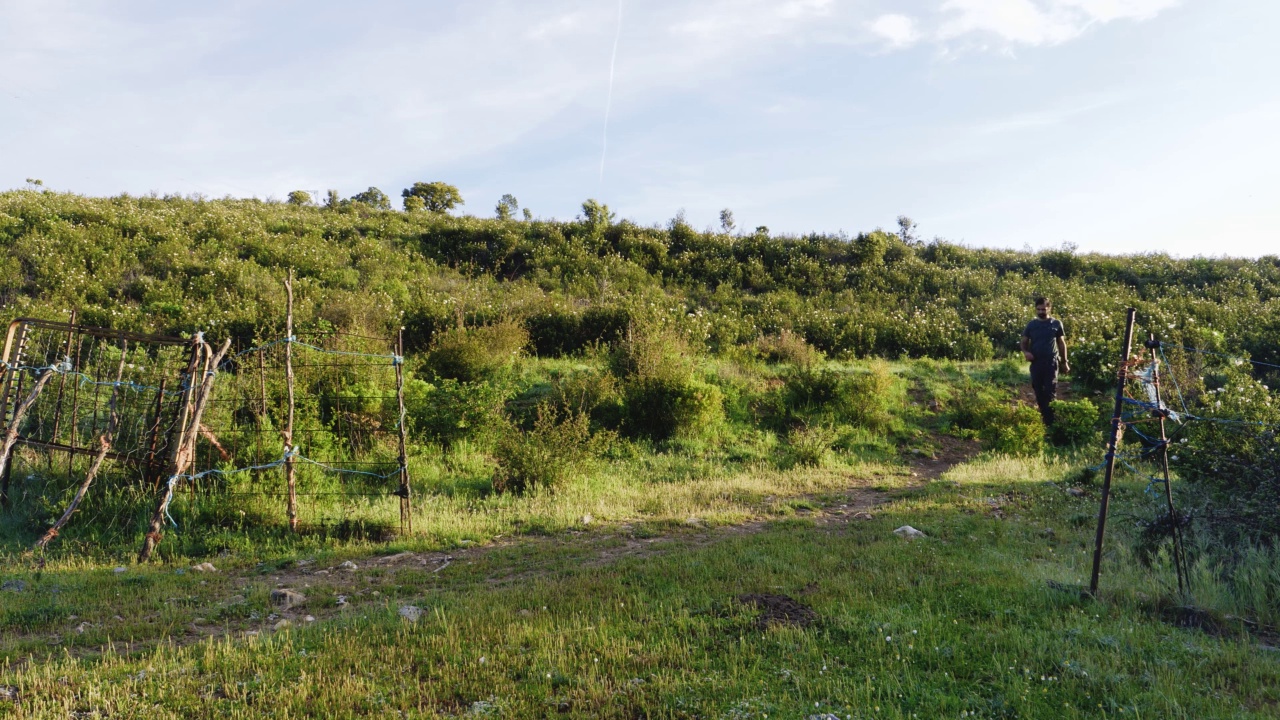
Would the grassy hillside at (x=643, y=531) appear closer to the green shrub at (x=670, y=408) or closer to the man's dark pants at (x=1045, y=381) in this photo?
the green shrub at (x=670, y=408)

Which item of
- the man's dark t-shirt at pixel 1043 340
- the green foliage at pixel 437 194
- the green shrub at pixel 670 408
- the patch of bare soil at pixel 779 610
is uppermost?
the green foliage at pixel 437 194

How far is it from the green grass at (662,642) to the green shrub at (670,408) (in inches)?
229

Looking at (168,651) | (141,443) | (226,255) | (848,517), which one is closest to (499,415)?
(141,443)

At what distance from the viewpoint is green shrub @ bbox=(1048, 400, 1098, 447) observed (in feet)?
43.0

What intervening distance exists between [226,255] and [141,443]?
44.6ft

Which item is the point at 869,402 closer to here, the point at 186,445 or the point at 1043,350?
the point at 1043,350

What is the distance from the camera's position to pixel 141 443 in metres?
8.52

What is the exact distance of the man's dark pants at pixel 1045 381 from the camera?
12.4 m

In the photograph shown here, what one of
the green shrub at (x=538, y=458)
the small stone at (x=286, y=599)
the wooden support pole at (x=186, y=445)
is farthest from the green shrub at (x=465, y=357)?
the small stone at (x=286, y=599)

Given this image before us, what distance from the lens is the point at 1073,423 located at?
1314 cm

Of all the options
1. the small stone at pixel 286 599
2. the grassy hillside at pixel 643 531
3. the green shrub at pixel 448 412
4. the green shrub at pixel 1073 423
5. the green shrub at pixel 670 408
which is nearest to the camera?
the grassy hillside at pixel 643 531

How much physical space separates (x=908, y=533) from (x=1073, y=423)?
767 centimetres

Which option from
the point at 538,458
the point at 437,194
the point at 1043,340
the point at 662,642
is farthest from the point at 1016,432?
the point at 437,194

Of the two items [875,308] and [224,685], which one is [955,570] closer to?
[224,685]
